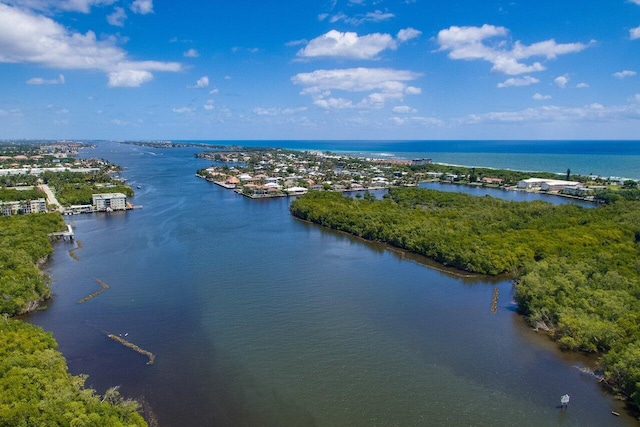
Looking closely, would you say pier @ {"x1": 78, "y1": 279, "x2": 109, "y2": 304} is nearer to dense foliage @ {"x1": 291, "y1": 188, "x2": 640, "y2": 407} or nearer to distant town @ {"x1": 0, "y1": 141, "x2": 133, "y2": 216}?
dense foliage @ {"x1": 291, "y1": 188, "x2": 640, "y2": 407}

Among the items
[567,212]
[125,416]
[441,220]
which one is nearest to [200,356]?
[125,416]

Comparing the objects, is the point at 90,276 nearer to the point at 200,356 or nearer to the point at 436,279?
the point at 200,356

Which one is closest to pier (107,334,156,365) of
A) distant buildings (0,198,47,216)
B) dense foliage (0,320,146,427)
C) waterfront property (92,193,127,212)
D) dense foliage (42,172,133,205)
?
dense foliage (0,320,146,427)

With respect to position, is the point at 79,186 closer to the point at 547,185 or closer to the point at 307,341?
the point at 307,341

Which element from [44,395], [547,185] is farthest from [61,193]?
[547,185]

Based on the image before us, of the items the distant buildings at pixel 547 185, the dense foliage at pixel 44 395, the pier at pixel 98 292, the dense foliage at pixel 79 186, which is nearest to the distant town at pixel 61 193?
the dense foliage at pixel 79 186

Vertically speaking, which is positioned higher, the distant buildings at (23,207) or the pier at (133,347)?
the distant buildings at (23,207)

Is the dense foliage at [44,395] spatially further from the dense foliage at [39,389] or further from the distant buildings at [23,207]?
the distant buildings at [23,207]
